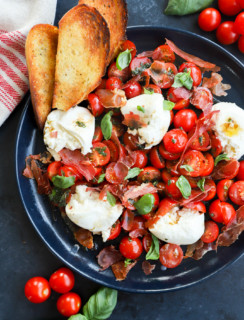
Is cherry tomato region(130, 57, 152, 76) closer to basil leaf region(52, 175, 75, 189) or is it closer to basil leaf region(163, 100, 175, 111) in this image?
basil leaf region(163, 100, 175, 111)

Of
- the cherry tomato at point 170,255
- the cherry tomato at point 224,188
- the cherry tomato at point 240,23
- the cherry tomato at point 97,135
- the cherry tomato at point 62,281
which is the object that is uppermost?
the cherry tomato at point 240,23

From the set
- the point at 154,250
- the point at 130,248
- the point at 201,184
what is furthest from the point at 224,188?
the point at 130,248

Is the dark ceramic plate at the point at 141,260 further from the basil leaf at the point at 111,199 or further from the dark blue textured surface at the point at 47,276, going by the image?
the basil leaf at the point at 111,199

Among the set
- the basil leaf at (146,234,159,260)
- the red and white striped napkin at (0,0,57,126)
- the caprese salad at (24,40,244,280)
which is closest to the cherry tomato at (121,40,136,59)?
the caprese salad at (24,40,244,280)

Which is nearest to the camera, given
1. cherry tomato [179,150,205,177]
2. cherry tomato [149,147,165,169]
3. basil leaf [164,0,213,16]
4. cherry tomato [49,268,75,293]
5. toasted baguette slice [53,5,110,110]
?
toasted baguette slice [53,5,110,110]

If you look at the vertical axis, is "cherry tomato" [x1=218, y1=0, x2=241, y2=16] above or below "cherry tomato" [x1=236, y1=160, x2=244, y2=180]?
above

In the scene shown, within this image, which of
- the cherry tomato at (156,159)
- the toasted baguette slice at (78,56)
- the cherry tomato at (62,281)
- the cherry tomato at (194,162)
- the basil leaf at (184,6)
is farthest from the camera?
the basil leaf at (184,6)

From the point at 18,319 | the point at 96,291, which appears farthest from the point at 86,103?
the point at 18,319

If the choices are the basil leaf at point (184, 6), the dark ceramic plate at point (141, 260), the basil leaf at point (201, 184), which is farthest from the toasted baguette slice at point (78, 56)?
the basil leaf at point (201, 184)
